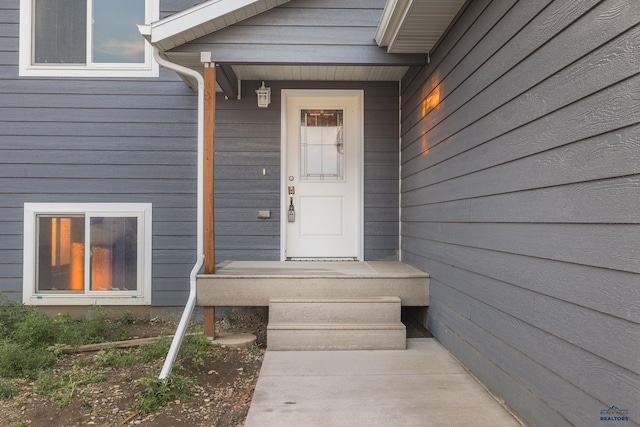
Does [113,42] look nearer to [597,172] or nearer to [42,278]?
[42,278]

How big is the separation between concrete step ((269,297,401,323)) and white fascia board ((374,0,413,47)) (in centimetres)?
200

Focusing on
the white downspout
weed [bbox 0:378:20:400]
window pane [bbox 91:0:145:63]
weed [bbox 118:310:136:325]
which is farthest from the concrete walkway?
window pane [bbox 91:0:145:63]

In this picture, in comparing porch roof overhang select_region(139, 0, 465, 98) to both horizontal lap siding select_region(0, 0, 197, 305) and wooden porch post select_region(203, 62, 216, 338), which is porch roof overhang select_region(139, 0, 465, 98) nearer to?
wooden porch post select_region(203, 62, 216, 338)

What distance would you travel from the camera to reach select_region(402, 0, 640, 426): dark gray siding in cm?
135

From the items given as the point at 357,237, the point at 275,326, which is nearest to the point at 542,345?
the point at 275,326

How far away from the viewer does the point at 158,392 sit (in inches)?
90.6

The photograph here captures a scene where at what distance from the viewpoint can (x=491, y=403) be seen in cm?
214

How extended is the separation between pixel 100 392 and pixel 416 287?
230 centimetres

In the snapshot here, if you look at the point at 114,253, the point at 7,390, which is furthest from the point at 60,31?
the point at 7,390

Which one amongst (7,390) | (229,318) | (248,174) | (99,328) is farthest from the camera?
(248,174)

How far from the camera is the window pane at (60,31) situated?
414 cm

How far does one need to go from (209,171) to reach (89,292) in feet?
6.51

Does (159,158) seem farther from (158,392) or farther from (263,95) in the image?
(158,392)

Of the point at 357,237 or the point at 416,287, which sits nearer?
the point at 416,287
